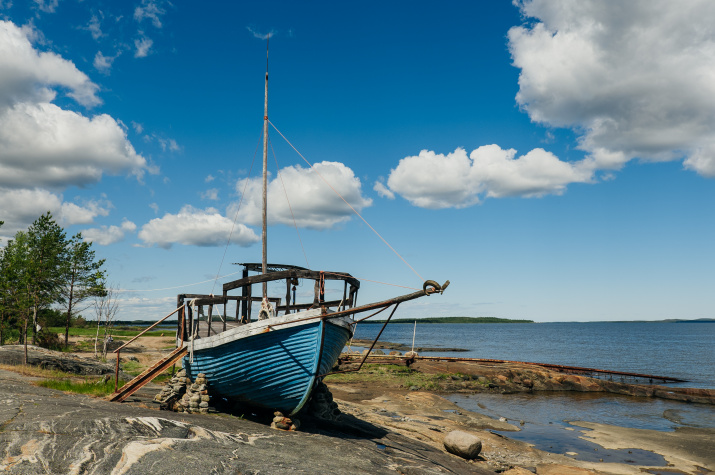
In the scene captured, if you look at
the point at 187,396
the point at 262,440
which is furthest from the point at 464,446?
the point at 187,396

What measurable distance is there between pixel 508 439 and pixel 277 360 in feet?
40.4

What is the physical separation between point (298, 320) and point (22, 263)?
141ft

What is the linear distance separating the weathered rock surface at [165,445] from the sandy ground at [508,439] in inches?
117

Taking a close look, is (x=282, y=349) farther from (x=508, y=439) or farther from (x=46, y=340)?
(x=46, y=340)

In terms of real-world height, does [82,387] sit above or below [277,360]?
below

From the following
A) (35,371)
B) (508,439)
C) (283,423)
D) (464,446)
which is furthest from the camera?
(35,371)

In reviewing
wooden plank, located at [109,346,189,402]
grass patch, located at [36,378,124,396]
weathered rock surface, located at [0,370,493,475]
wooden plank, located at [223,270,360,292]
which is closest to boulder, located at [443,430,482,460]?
weathered rock surface, located at [0,370,493,475]

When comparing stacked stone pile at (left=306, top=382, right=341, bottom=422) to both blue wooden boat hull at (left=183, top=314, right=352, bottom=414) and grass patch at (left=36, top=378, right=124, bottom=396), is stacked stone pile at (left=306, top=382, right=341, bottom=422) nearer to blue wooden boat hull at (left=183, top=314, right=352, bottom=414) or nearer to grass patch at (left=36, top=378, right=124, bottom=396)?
blue wooden boat hull at (left=183, top=314, right=352, bottom=414)

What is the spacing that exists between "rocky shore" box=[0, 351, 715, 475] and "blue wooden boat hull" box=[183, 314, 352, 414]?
2.79 ft

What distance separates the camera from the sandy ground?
16438mm

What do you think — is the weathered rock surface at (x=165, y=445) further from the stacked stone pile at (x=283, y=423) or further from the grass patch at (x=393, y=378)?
the grass patch at (x=393, y=378)

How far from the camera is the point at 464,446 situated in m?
15.7

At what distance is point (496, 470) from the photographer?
1495 centimetres

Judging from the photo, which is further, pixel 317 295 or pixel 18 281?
pixel 18 281
